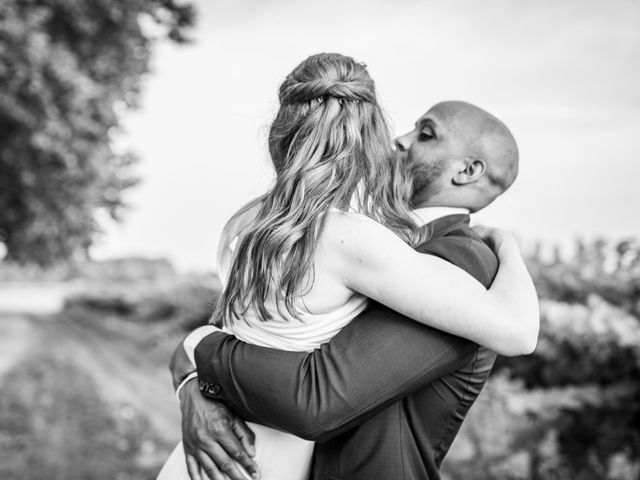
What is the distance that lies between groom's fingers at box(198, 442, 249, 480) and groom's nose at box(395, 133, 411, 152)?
1088mm

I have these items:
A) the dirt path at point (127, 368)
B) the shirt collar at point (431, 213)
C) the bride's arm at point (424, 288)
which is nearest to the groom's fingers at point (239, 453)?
the bride's arm at point (424, 288)

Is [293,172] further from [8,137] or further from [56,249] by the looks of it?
[56,249]

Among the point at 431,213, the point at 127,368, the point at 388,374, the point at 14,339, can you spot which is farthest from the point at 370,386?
the point at 14,339

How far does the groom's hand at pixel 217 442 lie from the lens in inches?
79.9

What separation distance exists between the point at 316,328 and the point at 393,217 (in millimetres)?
395

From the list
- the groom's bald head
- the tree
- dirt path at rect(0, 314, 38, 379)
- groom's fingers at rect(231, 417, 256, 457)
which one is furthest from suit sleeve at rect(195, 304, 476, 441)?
dirt path at rect(0, 314, 38, 379)

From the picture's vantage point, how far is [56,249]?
14867 mm

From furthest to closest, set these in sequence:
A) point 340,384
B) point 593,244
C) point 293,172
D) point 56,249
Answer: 1. point 56,249
2. point 593,244
3. point 293,172
4. point 340,384

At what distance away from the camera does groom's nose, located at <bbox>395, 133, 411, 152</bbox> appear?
227cm

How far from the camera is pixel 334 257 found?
74.5 inches

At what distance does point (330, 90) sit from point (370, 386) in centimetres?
82

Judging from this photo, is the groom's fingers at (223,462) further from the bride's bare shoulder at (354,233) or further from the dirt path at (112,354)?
the dirt path at (112,354)

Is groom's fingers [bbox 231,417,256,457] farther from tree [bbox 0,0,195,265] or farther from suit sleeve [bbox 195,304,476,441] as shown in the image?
tree [bbox 0,0,195,265]

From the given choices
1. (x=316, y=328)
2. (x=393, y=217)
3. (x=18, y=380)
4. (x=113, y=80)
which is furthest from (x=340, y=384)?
(x=113, y=80)
